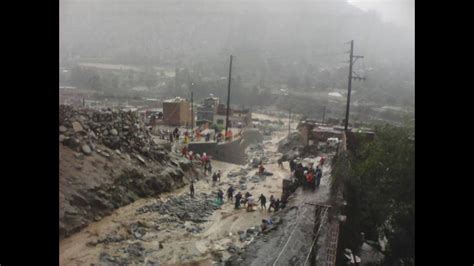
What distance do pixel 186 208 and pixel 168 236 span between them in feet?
2.21

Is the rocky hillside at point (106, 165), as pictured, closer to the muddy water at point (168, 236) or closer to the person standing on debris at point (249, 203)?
the muddy water at point (168, 236)

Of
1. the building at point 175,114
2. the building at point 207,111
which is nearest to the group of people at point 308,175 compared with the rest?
the building at point 175,114

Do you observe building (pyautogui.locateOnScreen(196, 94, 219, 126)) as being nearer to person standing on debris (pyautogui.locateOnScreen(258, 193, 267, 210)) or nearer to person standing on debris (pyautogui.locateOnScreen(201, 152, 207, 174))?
person standing on debris (pyautogui.locateOnScreen(201, 152, 207, 174))

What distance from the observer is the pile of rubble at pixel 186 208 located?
19.8 ft

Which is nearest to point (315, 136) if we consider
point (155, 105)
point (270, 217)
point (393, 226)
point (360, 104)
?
point (270, 217)

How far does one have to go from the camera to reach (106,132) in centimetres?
741

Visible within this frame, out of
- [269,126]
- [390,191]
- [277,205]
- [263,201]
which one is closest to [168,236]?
[263,201]

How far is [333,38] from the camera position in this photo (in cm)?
1559

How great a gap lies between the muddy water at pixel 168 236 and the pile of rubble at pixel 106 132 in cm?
138

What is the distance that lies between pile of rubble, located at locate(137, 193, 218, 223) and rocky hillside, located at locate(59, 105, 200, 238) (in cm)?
46
